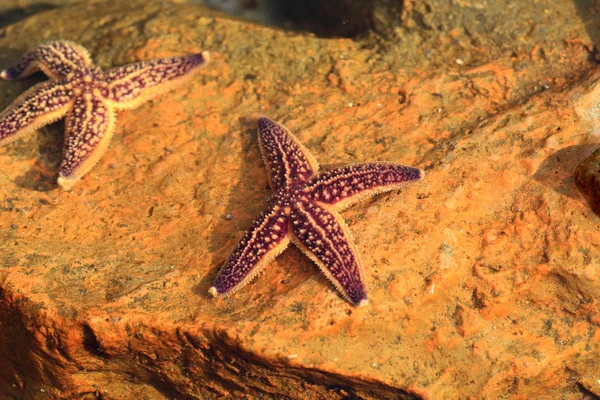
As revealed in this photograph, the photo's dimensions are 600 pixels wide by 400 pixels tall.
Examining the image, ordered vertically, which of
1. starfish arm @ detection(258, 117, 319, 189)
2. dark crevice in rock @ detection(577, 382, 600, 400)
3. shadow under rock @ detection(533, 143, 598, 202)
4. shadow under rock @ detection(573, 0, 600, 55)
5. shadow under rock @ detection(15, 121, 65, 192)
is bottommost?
dark crevice in rock @ detection(577, 382, 600, 400)

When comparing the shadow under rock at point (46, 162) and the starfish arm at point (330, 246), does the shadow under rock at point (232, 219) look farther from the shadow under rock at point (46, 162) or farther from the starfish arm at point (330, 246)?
the shadow under rock at point (46, 162)

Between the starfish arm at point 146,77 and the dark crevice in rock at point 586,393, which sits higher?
the starfish arm at point 146,77

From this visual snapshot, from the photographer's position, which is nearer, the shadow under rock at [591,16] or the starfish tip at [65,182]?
the starfish tip at [65,182]

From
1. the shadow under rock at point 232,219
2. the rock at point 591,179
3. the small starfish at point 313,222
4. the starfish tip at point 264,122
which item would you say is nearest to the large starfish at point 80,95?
the shadow under rock at point 232,219

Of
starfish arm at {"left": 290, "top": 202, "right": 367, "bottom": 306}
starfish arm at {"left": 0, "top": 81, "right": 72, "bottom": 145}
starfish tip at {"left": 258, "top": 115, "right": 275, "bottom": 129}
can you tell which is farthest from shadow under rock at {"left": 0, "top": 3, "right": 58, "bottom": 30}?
starfish arm at {"left": 290, "top": 202, "right": 367, "bottom": 306}

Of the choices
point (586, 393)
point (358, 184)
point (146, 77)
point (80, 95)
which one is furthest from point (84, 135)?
point (586, 393)

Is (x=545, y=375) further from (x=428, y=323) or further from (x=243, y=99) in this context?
(x=243, y=99)

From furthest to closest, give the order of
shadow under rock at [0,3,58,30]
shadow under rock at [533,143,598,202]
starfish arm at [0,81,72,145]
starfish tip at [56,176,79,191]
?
shadow under rock at [0,3,58,30], starfish arm at [0,81,72,145], starfish tip at [56,176,79,191], shadow under rock at [533,143,598,202]

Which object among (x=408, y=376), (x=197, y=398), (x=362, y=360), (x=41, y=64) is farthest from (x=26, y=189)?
(x=408, y=376)

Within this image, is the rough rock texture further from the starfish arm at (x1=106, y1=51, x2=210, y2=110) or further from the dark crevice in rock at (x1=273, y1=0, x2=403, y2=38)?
the dark crevice in rock at (x1=273, y1=0, x2=403, y2=38)
